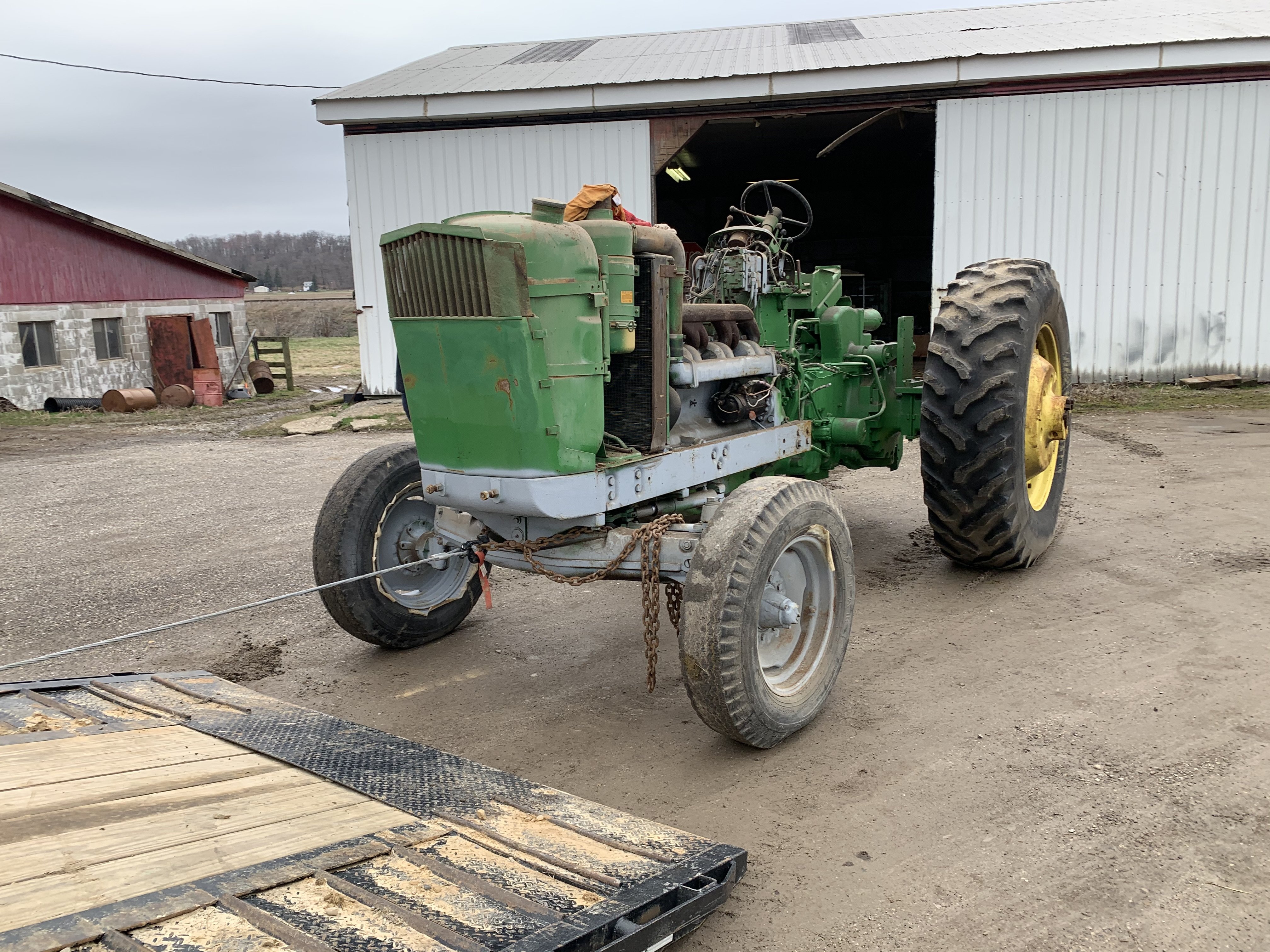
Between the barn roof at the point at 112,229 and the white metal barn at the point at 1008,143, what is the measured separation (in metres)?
7.33

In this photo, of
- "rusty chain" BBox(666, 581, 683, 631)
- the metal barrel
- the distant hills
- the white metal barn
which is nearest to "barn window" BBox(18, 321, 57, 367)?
the metal barrel

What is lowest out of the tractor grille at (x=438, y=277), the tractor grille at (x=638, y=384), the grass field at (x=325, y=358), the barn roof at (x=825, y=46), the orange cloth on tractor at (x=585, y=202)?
the grass field at (x=325, y=358)

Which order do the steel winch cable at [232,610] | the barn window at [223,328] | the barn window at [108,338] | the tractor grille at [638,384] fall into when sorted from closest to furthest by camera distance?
1. the steel winch cable at [232,610]
2. the tractor grille at [638,384]
3. the barn window at [108,338]
4. the barn window at [223,328]

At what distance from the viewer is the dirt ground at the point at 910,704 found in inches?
106

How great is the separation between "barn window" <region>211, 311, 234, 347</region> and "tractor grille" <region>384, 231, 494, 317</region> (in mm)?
19544

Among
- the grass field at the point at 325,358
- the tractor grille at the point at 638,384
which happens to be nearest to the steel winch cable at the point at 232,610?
the tractor grille at the point at 638,384

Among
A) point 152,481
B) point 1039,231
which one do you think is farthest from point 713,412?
point 1039,231

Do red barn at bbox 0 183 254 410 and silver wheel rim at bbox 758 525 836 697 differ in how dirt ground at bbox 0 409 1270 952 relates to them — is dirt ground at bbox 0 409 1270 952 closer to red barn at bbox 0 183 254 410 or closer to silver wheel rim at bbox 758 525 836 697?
silver wheel rim at bbox 758 525 836 697

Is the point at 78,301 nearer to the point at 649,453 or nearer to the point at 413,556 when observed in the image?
the point at 413,556

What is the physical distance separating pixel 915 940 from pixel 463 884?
112 centimetres

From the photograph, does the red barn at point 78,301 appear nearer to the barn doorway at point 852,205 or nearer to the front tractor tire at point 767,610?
the barn doorway at point 852,205

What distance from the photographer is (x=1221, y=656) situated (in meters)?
4.16

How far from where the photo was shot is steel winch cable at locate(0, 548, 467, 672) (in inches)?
120

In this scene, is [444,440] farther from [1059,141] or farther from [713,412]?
[1059,141]
